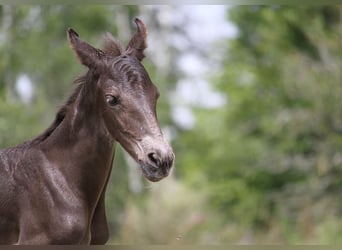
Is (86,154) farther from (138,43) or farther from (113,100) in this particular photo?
(138,43)

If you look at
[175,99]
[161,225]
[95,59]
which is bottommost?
[175,99]

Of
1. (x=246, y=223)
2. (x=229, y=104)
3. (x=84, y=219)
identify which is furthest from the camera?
(x=229, y=104)

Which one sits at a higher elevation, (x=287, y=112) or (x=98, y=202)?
(x=98, y=202)

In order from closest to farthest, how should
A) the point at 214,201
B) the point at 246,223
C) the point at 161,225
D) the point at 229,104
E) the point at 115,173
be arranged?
the point at 161,225 < the point at 115,173 < the point at 246,223 < the point at 214,201 < the point at 229,104

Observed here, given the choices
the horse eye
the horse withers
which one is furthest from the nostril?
the horse eye

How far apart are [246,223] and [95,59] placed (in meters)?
8.52

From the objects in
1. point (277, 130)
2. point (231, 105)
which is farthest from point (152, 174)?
point (231, 105)

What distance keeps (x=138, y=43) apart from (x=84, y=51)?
14cm

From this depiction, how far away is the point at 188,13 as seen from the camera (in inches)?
495

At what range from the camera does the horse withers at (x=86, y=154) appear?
177 centimetres

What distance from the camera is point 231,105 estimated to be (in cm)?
1190

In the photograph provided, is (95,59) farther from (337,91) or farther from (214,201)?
(214,201)

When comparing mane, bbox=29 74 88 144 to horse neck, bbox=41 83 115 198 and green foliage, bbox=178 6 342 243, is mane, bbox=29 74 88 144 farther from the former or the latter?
green foliage, bbox=178 6 342 243

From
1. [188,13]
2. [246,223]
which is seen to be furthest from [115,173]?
[188,13]
